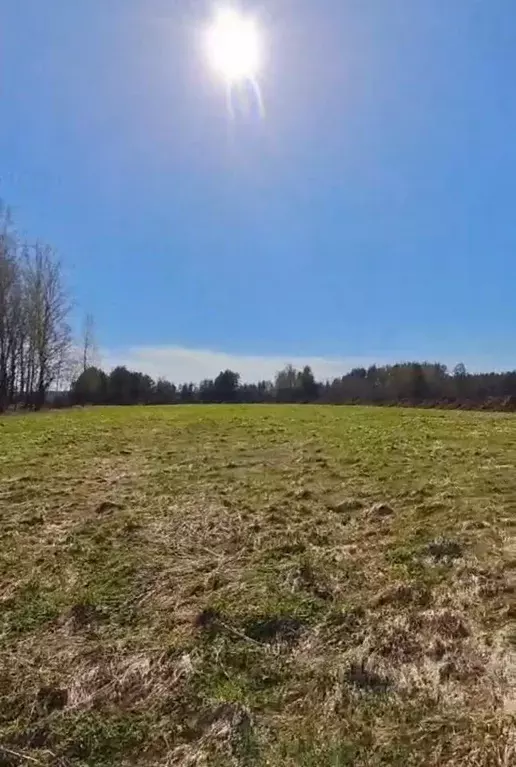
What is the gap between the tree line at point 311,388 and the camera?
3597 cm

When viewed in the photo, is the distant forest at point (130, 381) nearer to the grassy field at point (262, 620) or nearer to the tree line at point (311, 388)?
the tree line at point (311, 388)

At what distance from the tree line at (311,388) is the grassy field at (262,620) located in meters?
27.3

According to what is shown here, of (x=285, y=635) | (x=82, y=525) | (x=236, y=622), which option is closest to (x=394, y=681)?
(x=285, y=635)

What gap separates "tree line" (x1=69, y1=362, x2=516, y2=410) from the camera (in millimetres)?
35969

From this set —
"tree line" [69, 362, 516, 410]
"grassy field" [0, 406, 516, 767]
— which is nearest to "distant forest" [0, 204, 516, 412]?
"tree line" [69, 362, 516, 410]

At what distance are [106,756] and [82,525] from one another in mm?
2913

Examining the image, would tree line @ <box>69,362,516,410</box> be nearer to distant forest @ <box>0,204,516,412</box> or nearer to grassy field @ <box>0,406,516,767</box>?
distant forest @ <box>0,204,516,412</box>

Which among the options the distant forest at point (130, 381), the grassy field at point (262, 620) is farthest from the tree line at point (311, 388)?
the grassy field at point (262, 620)

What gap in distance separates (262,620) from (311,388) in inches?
1765

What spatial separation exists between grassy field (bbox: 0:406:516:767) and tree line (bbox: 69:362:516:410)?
27.3 m

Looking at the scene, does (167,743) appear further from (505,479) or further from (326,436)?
(326,436)

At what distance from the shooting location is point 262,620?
10.5 feet

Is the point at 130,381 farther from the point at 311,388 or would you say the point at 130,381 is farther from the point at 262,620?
the point at 262,620

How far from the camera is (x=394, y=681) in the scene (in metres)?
2.52
